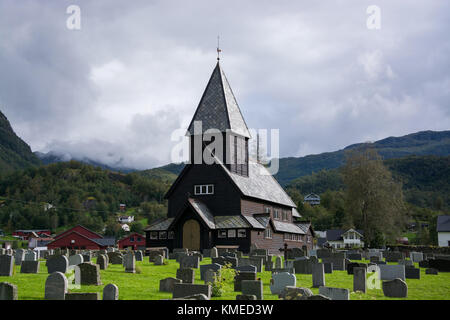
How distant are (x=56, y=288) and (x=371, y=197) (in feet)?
169

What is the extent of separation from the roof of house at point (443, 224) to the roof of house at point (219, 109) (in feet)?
150

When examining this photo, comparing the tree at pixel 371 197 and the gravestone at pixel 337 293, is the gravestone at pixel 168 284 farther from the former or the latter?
the tree at pixel 371 197

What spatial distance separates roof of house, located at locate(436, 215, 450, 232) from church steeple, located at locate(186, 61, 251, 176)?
45.1m

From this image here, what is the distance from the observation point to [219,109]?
50.8 metres

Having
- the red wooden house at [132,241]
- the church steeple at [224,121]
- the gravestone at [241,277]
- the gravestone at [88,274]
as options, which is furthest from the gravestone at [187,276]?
the red wooden house at [132,241]

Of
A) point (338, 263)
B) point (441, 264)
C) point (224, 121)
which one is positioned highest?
point (224, 121)

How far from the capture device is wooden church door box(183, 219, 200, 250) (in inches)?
1732

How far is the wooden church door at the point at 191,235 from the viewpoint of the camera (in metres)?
44.0

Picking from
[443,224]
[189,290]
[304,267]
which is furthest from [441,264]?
[443,224]

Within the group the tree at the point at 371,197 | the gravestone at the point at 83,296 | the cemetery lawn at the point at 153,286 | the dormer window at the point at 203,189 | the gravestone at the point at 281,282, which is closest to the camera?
the gravestone at the point at 83,296

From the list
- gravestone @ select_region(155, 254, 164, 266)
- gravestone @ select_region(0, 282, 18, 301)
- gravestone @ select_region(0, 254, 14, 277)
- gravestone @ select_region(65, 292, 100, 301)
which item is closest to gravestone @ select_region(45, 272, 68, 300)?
gravestone @ select_region(0, 282, 18, 301)

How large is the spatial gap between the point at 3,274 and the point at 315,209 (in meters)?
114

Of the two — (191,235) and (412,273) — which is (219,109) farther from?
(412,273)
